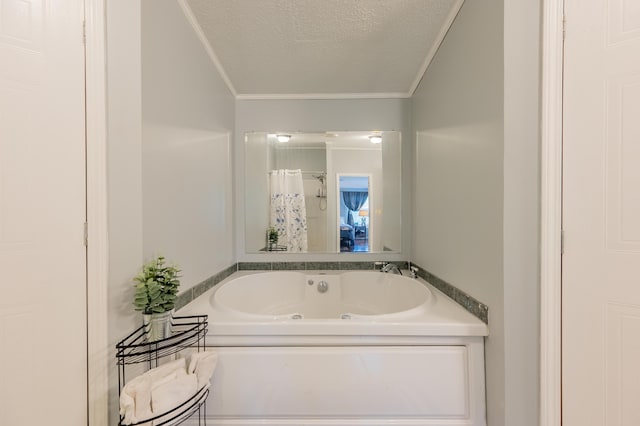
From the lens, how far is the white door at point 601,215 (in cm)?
78

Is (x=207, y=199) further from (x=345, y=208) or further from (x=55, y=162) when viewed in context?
(x=345, y=208)

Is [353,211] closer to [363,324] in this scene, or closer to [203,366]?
[363,324]

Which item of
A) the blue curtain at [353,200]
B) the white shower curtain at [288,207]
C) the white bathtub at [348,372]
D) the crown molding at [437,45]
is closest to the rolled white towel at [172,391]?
the white bathtub at [348,372]

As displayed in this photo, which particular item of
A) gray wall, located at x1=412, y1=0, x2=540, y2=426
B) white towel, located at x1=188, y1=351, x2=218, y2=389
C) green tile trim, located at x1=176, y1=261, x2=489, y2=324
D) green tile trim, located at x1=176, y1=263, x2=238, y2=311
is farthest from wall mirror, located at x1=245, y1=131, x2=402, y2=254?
white towel, located at x1=188, y1=351, x2=218, y2=389

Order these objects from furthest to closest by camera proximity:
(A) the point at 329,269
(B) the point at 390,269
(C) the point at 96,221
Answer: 1. (A) the point at 329,269
2. (B) the point at 390,269
3. (C) the point at 96,221

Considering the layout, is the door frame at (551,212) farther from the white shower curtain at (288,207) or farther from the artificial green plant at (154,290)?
the white shower curtain at (288,207)

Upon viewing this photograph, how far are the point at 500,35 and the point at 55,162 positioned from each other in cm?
166

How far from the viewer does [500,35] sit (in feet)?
3.07

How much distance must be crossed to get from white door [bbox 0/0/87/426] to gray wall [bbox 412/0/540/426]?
1534 millimetres

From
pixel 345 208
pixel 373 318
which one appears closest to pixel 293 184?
pixel 345 208

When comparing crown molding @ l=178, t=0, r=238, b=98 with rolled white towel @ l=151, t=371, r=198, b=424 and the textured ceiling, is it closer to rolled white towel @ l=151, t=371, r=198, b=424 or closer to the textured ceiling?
the textured ceiling

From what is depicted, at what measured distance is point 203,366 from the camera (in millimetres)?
916

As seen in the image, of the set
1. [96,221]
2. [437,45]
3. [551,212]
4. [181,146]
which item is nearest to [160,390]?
[96,221]

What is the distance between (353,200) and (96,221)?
1718 millimetres
